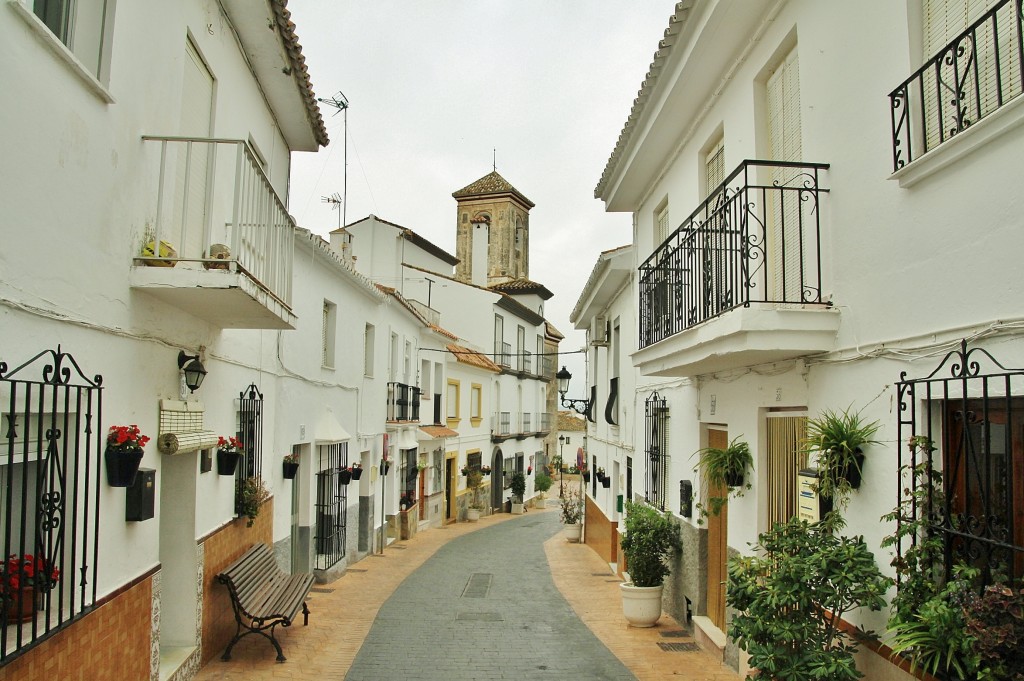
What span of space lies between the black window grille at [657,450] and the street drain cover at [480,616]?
9.42 feet

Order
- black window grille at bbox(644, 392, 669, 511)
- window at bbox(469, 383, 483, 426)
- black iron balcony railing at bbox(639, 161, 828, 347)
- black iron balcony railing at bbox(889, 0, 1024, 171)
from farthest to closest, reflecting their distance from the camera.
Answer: window at bbox(469, 383, 483, 426) < black window grille at bbox(644, 392, 669, 511) < black iron balcony railing at bbox(639, 161, 828, 347) < black iron balcony railing at bbox(889, 0, 1024, 171)

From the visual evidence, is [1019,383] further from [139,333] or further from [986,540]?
[139,333]

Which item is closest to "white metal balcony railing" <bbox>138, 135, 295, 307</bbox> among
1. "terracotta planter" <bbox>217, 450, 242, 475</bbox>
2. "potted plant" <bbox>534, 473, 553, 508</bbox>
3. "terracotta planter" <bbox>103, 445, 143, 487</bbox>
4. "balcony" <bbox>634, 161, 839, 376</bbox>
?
"terracotta planter" <bbox>103, 445, 143, 487</bbox>

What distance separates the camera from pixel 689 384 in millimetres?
9930

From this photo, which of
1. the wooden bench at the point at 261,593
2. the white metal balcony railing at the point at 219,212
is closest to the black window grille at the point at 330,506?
the wooden bench at the point at 261,593

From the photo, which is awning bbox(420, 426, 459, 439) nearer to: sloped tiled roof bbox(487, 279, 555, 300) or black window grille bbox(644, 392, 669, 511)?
black window grille bbox(644, 392, 669, 511)

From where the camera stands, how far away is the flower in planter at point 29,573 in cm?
424

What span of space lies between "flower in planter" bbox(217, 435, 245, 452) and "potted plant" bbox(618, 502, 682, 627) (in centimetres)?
515

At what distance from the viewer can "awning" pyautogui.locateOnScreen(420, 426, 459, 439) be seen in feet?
76.1

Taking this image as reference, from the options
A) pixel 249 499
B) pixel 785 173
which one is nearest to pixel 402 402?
pixel 249 499

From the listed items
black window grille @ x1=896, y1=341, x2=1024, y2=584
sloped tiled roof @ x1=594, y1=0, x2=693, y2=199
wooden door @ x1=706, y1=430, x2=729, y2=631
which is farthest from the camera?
wooden door @ x1=706, y1=430, x2=729, y2=631

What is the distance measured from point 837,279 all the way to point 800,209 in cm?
61

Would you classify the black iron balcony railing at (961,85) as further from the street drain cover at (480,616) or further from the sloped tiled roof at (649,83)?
the street drain cover at (480,616)

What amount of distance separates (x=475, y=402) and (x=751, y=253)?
25.1m
